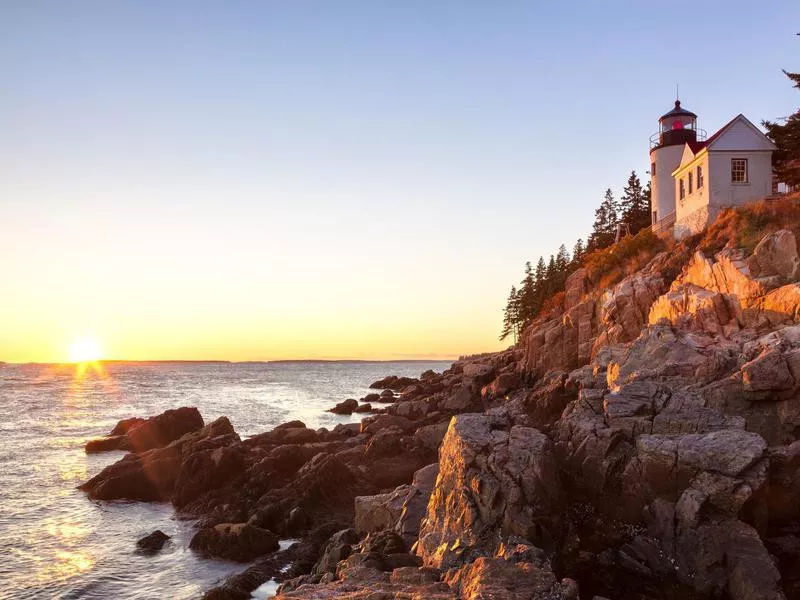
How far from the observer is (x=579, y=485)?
14484 millimetres

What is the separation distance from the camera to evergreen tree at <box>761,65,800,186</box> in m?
37.6

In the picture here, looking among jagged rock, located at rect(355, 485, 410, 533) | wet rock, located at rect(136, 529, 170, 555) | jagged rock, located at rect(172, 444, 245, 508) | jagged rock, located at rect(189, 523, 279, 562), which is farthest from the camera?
jagged rock, located at rect(172, 444, 245, 508)

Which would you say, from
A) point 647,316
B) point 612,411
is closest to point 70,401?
point 647,316

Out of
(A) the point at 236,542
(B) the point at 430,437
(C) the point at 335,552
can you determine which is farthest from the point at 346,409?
(C) the point at 335,552

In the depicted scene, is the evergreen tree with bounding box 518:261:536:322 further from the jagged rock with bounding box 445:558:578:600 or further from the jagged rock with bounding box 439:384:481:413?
the jagged rock with bounding box 445:558:578:600

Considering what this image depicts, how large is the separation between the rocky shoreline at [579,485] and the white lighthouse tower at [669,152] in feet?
63.0

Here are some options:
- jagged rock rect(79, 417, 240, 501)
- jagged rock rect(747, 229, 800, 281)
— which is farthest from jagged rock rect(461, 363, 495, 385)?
jagged rock rect(747, 229, 800, 281)

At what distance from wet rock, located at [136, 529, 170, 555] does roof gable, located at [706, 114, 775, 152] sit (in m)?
33.8

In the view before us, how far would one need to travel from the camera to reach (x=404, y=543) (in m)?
13.7

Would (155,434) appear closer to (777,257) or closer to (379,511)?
(379,511)

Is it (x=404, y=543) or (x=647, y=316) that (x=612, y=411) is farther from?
(x=647, y=316)

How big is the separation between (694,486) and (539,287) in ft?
221

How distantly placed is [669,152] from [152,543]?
4302 cm

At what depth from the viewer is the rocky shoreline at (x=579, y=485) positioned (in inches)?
451
